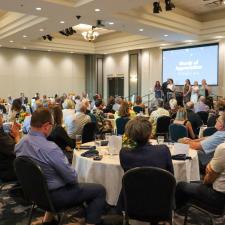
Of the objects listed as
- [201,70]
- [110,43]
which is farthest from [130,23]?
[110,43]

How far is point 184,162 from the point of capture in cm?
309

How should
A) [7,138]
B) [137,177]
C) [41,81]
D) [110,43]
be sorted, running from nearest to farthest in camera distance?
1. [137,177]
2. [7,138]
3. [110,43]
4. [41,81]

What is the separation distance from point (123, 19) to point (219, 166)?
25.9 ft

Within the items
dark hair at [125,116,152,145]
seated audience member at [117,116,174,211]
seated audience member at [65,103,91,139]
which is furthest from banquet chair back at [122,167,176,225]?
seated audience member at [65,103,91,139]

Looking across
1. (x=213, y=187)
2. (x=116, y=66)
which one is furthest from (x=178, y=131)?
(x=116, y=66)

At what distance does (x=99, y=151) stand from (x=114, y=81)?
14.6m

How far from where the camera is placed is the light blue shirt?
2.57 meters

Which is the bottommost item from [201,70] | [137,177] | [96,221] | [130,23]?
Answer: [96,221]

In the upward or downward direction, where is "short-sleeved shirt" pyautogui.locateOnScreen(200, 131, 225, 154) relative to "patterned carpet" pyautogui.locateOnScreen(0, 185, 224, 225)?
upward

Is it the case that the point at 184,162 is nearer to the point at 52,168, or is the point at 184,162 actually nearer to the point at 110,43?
the point at 52,168

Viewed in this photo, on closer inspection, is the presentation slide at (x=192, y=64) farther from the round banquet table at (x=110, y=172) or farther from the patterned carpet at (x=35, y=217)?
the round banquet table at (x=110, y=172)

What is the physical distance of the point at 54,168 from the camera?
2578 mm

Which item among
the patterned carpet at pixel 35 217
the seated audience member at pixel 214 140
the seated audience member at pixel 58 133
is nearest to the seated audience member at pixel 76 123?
the seated audience member at pixel 58 133

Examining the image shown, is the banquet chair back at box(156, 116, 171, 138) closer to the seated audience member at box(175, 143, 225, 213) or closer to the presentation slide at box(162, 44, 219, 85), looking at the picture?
the seated audience member at box(175, 143, 225, 213)
